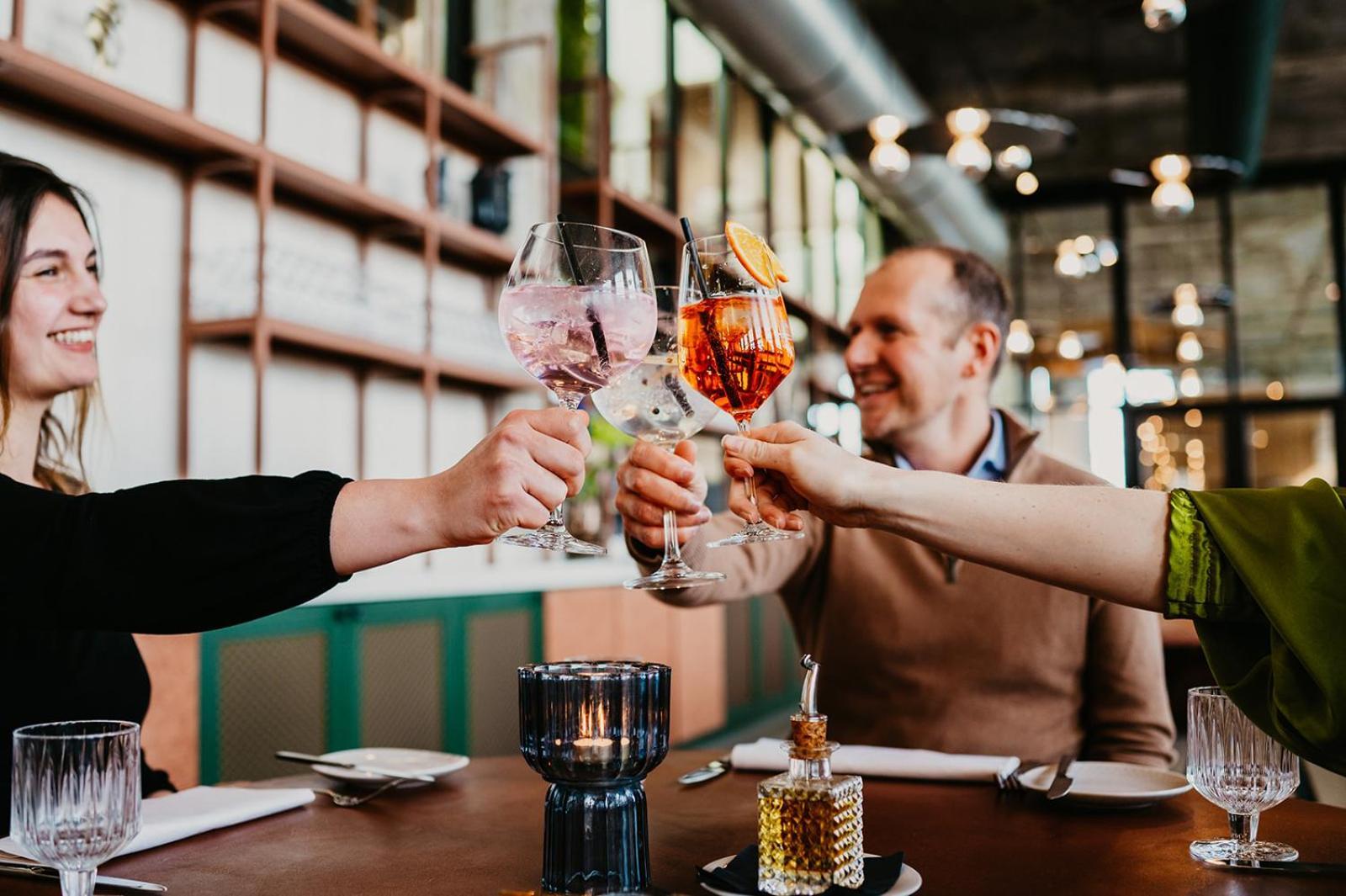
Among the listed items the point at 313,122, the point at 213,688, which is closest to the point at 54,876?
the point at 213,688

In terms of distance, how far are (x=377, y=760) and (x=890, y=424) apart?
1057 mm

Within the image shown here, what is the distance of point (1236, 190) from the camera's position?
10.2 metres

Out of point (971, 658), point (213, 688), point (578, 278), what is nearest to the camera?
point (578, 278)

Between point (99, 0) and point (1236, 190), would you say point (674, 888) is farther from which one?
point (1236, 190)

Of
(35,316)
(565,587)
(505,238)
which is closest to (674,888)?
(35,316)

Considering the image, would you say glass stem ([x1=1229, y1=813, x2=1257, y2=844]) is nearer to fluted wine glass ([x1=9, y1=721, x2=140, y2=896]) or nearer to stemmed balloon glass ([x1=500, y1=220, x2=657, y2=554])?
stemmed balloon glass ([x1=500, y1=220, x2=657, y2=554])

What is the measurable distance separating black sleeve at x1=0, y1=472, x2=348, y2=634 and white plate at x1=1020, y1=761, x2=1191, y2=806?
0.76m

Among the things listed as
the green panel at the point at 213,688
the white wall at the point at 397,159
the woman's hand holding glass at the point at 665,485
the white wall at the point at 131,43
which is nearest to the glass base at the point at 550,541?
the woman's hand holding glass at the point at 665,485

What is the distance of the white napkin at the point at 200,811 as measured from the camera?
3.36ft

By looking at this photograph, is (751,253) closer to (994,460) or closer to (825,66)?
(994,460)

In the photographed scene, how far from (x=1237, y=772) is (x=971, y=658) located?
77 centimetres

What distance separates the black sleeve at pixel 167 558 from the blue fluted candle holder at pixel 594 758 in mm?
239

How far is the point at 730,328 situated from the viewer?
112cm

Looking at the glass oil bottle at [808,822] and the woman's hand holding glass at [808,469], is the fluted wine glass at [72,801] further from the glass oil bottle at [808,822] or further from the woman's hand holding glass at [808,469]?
the woman's hand holding glass at [808,469]
